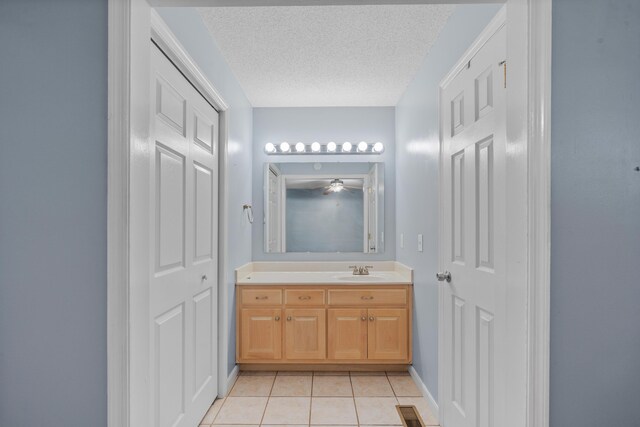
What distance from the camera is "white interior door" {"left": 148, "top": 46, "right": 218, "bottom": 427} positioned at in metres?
1.66

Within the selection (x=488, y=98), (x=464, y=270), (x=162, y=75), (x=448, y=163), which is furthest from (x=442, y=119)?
(x=162, y=75)

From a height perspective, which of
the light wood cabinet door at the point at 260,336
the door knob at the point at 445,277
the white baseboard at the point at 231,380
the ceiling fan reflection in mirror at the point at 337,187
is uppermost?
the ceiling fan reflection in mirror at the point at 337,187

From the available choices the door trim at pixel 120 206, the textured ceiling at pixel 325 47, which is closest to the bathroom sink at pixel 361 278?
the textured ceiling at pixel 325 47

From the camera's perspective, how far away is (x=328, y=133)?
145 inches

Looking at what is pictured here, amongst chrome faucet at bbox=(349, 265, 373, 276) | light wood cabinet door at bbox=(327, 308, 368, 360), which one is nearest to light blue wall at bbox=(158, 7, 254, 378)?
light wood cabinet door at bbox=(327, 308, 368, 360)

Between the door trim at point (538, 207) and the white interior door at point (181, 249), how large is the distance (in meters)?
1.29

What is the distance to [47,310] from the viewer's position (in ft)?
3.54

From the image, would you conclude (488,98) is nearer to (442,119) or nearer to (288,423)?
(442,119)

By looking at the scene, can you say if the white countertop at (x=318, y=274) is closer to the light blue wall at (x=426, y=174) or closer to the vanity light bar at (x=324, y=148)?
the light blue wall at (x=426, y=174)

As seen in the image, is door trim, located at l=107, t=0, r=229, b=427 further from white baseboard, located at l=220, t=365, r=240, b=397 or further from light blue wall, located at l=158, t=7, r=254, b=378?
white baseboard, located at l=220, t=365, r=240, b=397

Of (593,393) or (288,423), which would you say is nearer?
(593,393)

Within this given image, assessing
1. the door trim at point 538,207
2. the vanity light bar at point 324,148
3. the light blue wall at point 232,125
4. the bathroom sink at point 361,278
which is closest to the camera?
the door trim at point 538,207

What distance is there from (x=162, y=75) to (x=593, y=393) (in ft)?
6.38

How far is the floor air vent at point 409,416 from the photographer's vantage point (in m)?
2.29
